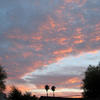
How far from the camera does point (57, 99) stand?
247 feet

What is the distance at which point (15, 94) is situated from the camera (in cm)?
6625

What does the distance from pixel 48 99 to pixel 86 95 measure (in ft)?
65.5

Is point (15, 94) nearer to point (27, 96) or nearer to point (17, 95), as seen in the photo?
point (17, 95)

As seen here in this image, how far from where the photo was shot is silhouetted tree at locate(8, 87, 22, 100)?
65.6 m

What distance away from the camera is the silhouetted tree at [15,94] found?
215 feet

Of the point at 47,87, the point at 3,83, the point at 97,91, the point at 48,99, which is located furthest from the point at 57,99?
the point at 97,91

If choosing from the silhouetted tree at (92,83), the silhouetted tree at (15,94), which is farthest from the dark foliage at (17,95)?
the silhouetted tree at (92,83)

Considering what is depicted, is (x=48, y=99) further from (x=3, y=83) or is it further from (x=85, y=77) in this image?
(x=85, y=77)

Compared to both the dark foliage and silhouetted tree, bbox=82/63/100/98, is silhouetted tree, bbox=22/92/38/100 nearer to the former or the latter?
the dark foliage

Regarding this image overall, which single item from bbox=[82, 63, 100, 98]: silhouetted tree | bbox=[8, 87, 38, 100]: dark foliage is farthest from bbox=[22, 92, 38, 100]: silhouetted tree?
bbox=[82, 63, 100, 98]: silhouetted tree

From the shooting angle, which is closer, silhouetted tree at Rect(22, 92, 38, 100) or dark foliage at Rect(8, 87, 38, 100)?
dark foliage at Rect(8, 87, 38, 100)

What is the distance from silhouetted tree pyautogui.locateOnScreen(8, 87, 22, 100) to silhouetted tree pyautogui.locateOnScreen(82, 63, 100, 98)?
20.5 meters

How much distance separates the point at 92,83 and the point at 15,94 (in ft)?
83.1

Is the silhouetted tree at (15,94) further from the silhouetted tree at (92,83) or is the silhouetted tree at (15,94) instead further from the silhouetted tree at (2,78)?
the silhouetted tree at (92,83)
